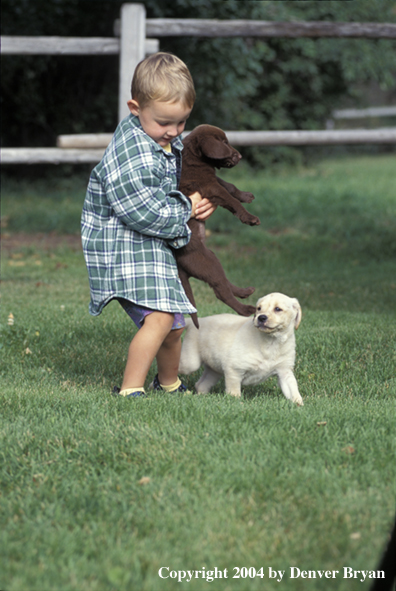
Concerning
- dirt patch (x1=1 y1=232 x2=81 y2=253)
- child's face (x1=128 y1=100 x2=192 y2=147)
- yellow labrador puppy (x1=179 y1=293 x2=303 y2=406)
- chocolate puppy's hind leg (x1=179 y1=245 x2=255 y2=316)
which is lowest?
dirt patch (x1=1 y1=232 x2=81 y2=253)

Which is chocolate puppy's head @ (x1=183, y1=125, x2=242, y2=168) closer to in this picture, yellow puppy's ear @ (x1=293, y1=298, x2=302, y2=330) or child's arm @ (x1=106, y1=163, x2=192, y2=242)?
child's arm @ (x1=106, y1=163, x2=192, y2=242)

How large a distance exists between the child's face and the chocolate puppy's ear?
6.0 inches

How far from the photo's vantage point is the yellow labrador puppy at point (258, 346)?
3.85 metres

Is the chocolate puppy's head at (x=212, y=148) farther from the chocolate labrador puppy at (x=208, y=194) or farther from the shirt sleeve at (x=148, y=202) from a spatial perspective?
the shirt sleeve at (x=148, y=202)

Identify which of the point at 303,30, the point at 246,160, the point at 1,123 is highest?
the point at 303,30

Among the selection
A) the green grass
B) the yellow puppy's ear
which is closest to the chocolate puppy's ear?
the yellow puppy's ear

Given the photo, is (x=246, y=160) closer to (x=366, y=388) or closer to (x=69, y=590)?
(x=366, y=388)

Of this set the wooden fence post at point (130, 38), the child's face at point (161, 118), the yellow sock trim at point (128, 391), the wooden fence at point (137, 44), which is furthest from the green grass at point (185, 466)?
the wooden fence post at point (130, 38)

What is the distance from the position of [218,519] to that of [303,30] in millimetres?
7165

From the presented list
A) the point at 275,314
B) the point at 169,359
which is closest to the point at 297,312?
the point at 275,314

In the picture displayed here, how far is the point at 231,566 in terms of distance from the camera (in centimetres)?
226

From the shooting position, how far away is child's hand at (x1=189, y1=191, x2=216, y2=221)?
367 centimetres

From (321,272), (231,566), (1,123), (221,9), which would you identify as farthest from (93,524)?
(1,123)

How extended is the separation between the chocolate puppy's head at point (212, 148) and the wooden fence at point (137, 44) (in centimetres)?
457
